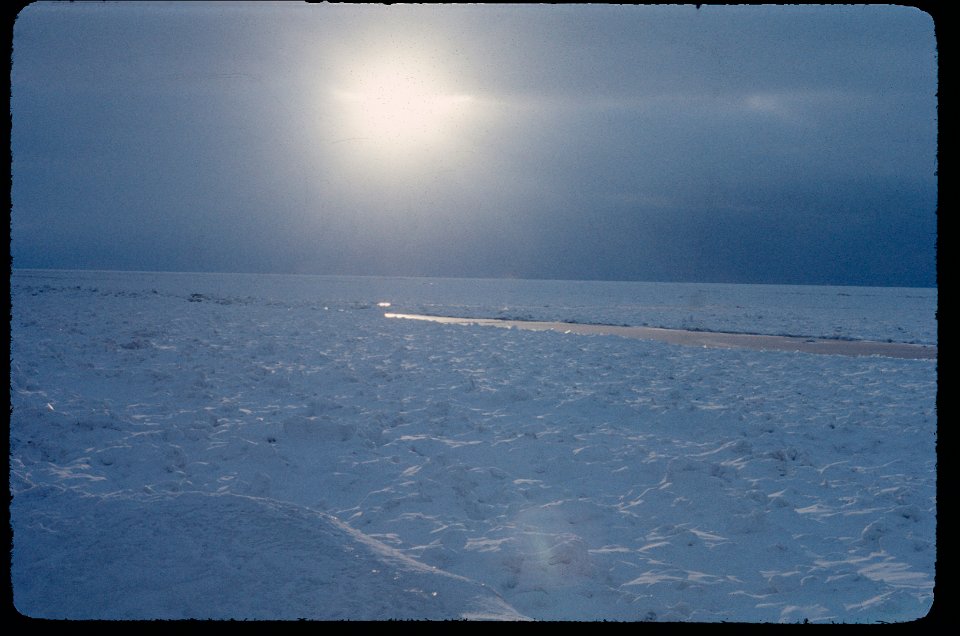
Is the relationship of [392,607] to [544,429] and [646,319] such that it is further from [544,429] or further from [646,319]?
[646,319]

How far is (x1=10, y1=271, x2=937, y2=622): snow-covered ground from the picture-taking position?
12.3 ft

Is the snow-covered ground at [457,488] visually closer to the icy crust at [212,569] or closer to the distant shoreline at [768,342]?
the icy crust at [212,569]

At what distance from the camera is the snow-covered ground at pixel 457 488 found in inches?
147

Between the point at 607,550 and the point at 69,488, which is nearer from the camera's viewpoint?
the point at 607,550

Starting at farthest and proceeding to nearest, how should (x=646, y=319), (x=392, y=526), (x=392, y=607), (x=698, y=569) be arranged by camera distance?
(x=646, y=319)
(x=392, y=526)
(x=698, y=569)
(x=392, y=607)

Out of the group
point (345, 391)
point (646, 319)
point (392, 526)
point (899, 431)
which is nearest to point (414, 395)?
point (345, 391)

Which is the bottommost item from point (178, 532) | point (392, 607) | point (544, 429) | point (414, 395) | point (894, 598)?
point (894, 598)

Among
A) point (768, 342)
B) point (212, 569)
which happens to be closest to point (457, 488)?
point (212, 569)

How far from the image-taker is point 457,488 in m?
6.05

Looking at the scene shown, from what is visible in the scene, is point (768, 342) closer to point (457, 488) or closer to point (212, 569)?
point (457, 488)

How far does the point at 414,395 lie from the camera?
31.3ft

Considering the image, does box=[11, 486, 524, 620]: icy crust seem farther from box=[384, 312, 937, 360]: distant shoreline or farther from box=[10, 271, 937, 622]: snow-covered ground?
box=[384, 312, 937, 360]: distant shoreline

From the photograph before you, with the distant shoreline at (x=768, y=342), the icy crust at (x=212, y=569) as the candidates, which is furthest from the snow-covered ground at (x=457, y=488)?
the distant shoreline at (x=768, y=342)

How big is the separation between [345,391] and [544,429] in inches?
132
